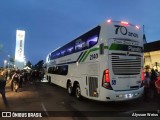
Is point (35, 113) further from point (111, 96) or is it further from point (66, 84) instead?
point (66, 84)

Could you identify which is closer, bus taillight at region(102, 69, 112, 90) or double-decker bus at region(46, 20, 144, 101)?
bus taillight at region(102, 69, 112, 90)

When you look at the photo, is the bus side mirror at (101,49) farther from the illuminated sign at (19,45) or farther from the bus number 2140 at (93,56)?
the illuminated sign at (19,45)

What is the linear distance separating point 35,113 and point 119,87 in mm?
3956

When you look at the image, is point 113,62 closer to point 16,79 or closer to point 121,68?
point 121,68

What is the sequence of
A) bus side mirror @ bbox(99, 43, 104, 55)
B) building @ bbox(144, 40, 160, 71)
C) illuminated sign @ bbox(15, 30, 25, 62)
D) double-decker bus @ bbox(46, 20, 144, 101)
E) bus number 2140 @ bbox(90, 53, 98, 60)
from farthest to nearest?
illuminated sign @ bbox(15, 30, 25, 62) < building @ bbox(144, 40, 160, 71) < bus number 2140 @ bbox(90, 53, 98, 60) < bus side mirror @ bbox(99, 43, 104, 55) < double-decker bus @ bbox(46, 20, 144, 101)

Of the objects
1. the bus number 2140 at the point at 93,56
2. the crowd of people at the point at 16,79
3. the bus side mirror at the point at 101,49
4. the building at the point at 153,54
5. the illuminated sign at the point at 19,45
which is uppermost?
the illuminated sign at the point at 19,45

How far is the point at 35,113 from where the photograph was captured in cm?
994

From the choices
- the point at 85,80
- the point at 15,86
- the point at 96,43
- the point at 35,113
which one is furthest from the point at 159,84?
the point at 15,86

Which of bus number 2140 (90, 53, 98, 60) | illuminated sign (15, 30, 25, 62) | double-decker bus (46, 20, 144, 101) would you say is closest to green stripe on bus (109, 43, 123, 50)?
double-decker bus (46, 20, 144, 101)

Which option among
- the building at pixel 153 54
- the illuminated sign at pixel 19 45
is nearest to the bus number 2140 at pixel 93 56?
the building at pixel 153 54

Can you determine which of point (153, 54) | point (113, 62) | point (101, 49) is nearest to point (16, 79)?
point (101, 49)

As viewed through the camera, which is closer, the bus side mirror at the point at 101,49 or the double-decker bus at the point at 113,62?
the double-decker bus at the point at 113,62

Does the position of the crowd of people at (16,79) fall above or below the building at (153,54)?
below

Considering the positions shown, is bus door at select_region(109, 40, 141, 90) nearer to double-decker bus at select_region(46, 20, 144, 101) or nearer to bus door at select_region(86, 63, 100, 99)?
double-decker bus at select_region(46, 20, 144, 101)
